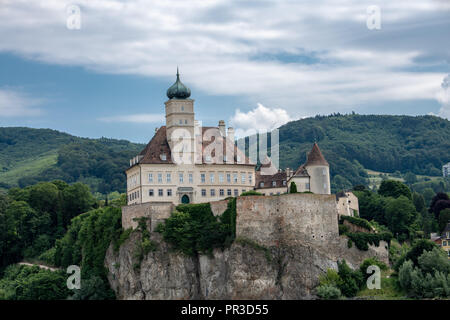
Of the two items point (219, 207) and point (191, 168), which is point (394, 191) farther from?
point (219, 207)

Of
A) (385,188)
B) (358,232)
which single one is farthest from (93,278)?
(385,188)

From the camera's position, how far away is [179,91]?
9731 centimetres

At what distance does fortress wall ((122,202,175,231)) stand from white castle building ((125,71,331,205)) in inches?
93.8

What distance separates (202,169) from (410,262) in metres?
25.4

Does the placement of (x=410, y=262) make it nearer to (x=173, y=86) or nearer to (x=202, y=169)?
(x=202, y=169)

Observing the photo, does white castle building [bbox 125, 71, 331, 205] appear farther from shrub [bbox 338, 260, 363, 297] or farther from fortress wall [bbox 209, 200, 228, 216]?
shrub [bbox 338, 260, 363, 297]

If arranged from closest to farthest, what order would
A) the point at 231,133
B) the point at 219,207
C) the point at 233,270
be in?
the point at 233,270 < the point at 219,207 < the point at 231,133

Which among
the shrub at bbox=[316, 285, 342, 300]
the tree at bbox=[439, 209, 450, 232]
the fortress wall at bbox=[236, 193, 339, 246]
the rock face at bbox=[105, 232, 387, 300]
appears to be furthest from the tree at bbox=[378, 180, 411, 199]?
the shrub at bbox=[316, 285, 342, 300]

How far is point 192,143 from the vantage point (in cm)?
9738

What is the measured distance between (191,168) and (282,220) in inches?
585

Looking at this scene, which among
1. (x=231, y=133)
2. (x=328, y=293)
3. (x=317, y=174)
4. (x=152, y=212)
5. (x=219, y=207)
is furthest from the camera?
(x=231, y=133)

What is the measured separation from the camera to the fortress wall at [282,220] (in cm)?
8606

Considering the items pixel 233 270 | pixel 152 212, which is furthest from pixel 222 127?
pixel 233 270

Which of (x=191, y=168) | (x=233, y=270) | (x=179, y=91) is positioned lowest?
(x=233, y=270)
